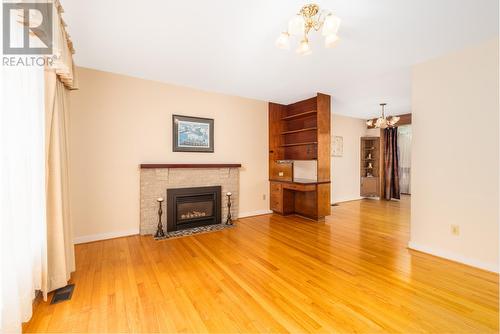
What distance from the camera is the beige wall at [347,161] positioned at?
637 centimetres

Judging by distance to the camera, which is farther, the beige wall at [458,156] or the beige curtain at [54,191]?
the beige wall at [458,156]

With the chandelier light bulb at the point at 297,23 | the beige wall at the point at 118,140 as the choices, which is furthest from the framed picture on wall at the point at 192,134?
the chandelier light bulb at the point at 297,23

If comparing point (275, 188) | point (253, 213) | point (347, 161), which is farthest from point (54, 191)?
point (347, 161)

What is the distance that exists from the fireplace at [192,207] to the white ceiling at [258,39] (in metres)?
1.95

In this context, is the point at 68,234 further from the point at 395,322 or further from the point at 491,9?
the point at 491,9

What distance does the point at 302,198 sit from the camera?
489 centimetres

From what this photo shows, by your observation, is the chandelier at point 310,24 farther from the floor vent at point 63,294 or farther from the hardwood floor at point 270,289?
the floor vent at point 63,294

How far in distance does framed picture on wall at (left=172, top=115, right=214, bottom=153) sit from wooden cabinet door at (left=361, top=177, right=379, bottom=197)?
5.16 metres

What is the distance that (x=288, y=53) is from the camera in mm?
2779

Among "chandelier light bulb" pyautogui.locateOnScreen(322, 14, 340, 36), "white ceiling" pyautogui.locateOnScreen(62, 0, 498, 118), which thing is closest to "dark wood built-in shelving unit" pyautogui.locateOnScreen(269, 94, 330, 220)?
"white ceiling" pyautogui.locateOnScreen(62, 0, 498, 118)

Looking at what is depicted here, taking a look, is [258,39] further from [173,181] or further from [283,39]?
A: [173,181]

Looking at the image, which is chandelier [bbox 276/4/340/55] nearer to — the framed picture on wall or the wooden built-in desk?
the framed picture on wall

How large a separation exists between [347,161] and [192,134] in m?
4.79

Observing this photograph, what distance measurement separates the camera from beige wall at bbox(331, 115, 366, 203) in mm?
6367
